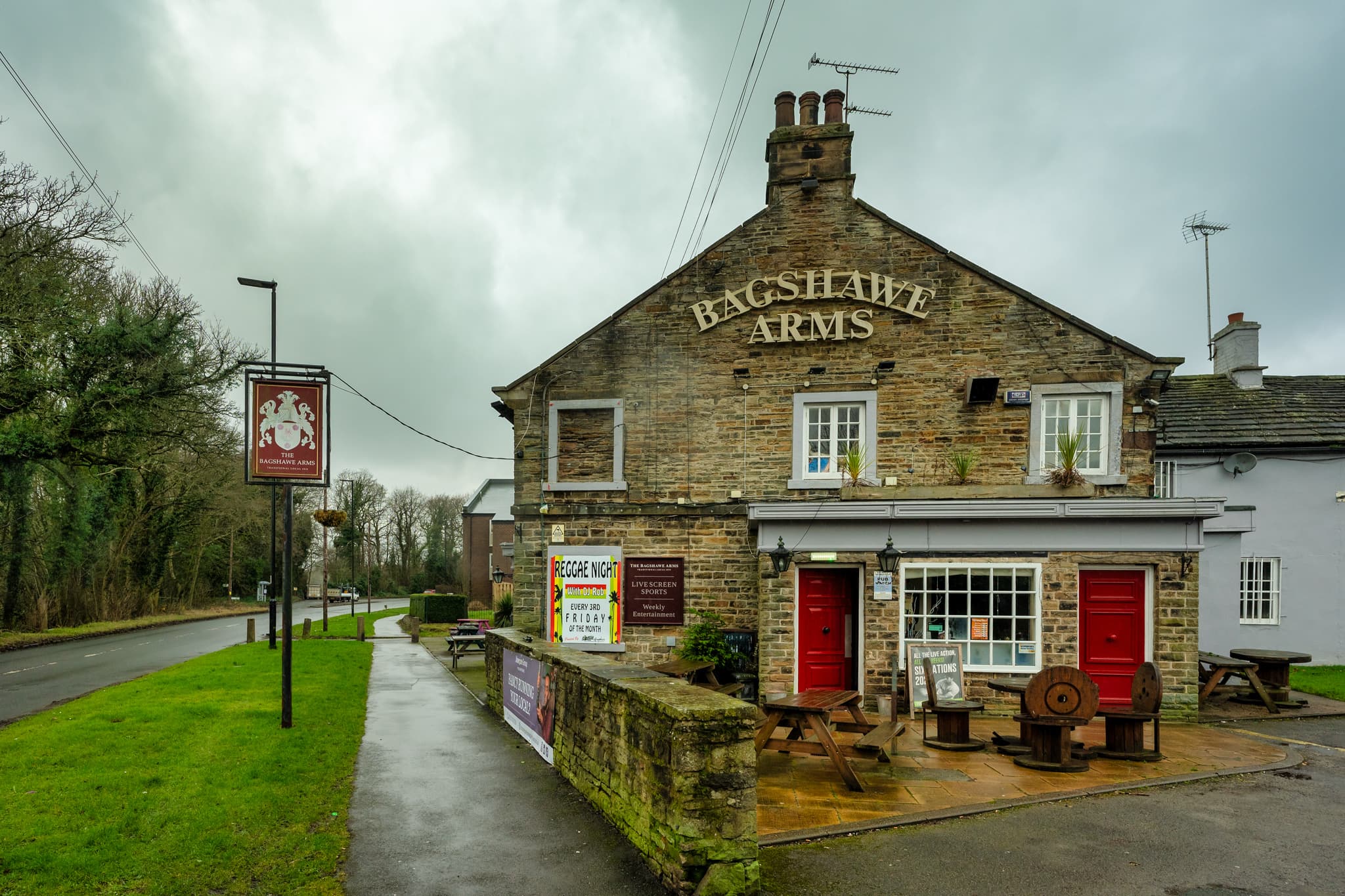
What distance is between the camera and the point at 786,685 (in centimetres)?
1264

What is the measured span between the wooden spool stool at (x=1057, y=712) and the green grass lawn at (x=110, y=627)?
27.5m

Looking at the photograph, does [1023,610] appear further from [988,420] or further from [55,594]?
[55,594]

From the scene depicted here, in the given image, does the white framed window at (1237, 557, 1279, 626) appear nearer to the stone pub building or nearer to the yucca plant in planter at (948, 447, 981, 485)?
the stone pub building

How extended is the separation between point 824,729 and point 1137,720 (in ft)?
12.8

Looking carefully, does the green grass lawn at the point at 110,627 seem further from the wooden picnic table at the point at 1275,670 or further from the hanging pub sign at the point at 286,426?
the wooden picnic table at the point at 1275,670

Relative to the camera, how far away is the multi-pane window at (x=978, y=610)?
1259 centimetres

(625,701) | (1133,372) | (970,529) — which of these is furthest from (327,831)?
(1133,372)

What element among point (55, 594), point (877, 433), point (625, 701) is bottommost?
point (55, 594)

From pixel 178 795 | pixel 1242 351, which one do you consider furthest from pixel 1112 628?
pixel 1242 351

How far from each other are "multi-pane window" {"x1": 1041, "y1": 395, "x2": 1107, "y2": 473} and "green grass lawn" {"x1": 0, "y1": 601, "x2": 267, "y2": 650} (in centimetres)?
2788

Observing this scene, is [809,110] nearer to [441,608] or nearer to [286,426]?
[286,426]

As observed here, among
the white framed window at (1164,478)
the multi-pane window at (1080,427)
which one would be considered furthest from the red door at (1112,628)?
the white framed window at (1164,478)

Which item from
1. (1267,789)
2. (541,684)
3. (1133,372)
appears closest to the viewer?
(1267,789)

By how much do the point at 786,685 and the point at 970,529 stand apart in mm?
3670
